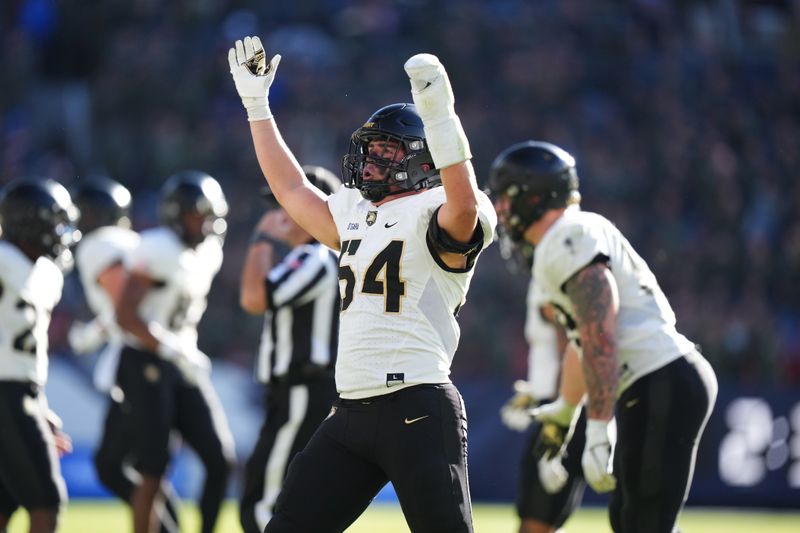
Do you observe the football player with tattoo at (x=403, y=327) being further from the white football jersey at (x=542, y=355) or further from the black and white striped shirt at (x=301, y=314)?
the white football jersey at (x=542, y=355)

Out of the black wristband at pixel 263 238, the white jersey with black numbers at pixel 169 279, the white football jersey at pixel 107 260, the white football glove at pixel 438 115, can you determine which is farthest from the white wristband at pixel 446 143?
the white football jersey at pixel 107 260

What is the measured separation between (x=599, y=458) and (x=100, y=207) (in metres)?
4.42

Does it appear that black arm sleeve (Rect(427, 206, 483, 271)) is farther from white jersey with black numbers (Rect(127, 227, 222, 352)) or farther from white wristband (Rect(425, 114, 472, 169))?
white jersey with black numbers (Rect(127, 227, 222, 352))

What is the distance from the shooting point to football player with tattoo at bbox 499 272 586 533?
220 inches

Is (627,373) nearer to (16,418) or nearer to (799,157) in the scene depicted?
(16,418)

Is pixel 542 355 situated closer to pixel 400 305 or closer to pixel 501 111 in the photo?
pixel 400 305

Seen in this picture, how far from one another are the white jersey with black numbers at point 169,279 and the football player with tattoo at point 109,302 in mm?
175

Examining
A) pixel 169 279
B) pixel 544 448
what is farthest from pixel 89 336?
pixel 544 448

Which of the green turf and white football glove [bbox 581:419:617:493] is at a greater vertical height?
white football glove [bbox 581:419:617:493]

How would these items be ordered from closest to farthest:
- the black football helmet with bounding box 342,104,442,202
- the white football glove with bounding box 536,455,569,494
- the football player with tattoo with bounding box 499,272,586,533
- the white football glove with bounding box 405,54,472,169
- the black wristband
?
the white football glove with bounding box 405,54,472,169 < the black football helmet with bounding box 342,104,442,202 < the white football glove with bounding box 536,455,569,494 < the football player with tattoo with bounding box 499,272,586,533 < the black wristband

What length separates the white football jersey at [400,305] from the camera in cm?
432

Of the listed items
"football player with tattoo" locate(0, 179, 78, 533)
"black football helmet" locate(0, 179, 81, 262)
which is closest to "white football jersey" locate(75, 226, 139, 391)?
"football player with tattoo" locate(0, 179, 78, 533)

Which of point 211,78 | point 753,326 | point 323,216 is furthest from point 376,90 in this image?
point 323,216

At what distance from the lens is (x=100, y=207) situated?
8.27 meters
